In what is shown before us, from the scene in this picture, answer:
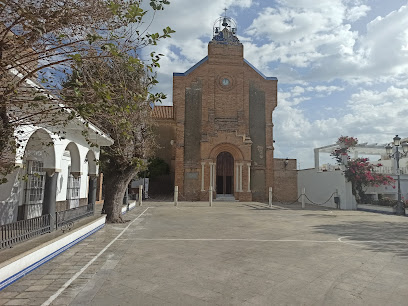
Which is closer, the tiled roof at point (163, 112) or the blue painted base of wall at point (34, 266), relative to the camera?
the blue painted base of wall at point (34, 266)

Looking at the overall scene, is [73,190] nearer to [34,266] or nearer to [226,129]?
[34,266]

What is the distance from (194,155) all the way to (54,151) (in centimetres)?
1854

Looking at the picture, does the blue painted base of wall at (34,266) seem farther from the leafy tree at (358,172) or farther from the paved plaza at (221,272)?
the leafy tree at (358,172)

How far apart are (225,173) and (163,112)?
1153 cm

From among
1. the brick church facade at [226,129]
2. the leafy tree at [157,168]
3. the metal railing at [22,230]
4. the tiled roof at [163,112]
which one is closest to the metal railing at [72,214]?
the metal railing at [22,230]

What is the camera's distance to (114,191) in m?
12.3

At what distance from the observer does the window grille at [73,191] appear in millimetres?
13673

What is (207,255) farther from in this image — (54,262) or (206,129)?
(206,129)

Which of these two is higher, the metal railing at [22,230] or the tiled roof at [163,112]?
the tiled roof at [163,112]

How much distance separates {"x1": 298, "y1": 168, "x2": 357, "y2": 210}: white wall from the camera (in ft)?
Result: 69.6

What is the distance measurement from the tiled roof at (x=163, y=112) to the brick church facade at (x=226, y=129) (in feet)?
17.7

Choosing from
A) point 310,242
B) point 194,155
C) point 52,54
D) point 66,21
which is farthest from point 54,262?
point 194,155

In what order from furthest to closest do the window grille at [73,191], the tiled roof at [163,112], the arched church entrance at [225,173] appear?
the tiled roof at [163,112] → the arched church entrance at [225,173] → the window grille at [73,191]

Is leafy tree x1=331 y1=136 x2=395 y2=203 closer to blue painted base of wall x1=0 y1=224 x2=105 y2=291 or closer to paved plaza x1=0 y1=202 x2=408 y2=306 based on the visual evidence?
paved plaza x1=0 y1=202 x2=408 y2=306
